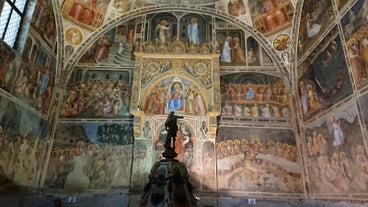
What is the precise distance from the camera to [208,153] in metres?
10.6

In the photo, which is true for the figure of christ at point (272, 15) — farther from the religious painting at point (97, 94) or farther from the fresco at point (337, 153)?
the religious painting at point (97, 94)

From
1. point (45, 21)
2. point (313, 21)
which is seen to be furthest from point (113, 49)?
point (313, 21)

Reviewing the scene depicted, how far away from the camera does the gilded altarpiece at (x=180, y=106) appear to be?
34.2 feet

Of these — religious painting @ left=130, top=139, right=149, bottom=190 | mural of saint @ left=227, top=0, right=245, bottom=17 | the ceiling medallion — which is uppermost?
mural of saint @ left=227, top=0, right=245, bottom=17

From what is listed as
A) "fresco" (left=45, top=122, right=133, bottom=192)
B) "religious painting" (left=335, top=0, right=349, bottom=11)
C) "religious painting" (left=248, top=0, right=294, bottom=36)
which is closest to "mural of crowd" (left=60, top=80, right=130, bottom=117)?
Answer: "fresco" (left=45, top=122, right=133, bottom=192)

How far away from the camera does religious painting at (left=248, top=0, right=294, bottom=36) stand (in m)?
11.5

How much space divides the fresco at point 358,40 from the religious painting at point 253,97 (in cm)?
386

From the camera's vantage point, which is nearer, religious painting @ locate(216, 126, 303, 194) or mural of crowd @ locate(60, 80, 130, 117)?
religious painting @ locate(216, 126, 303, 194)

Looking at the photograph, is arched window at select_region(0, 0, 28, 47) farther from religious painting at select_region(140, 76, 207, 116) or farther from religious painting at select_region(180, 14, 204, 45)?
religious painting at select_region(180, 14, 204, 45)

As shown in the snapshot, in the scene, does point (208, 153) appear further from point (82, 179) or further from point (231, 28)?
point (231, 28)

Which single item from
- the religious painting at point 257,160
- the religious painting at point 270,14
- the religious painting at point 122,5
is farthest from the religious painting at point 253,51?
the religious painting at point 122,5

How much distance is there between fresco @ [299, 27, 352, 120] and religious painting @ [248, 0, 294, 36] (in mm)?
2255

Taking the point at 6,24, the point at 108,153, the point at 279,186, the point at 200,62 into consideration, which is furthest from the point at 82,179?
the point at 279,186

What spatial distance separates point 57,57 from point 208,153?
7696mm
